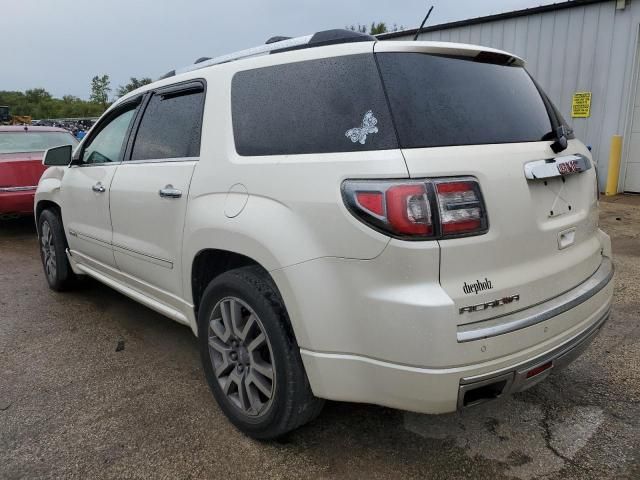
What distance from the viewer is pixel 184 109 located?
9.84ft

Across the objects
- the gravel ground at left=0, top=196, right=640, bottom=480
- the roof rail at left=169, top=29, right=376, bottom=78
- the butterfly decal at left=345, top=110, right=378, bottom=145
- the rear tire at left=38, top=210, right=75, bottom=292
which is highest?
the roof rail at left=169, top=29, right=376, bottom=78

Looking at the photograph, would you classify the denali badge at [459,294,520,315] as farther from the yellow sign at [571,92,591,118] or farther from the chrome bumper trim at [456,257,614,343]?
the yellow sign at [571,92,591,118]

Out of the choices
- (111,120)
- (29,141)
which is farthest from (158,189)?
(29,141)

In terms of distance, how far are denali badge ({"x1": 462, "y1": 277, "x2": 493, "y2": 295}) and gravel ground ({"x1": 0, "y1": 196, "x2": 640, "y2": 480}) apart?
34.5 inches

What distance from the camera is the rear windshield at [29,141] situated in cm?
774

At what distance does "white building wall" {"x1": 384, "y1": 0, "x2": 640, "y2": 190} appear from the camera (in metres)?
8.87

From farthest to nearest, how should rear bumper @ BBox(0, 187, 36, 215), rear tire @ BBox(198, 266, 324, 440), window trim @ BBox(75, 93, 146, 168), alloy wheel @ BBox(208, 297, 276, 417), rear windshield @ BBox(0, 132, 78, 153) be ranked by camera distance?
1. rear windshield @ BBox(0, 132, 78, 153)
2. rear bumper @ BBox(0, 187, 36, 215)
3. window trim @ BBox(75, 93, 146, 168)
4. alloy wheel @ BBox(208, 297, 276, 417)
5. rear tire @ BBox(198, 266, 324, 440)

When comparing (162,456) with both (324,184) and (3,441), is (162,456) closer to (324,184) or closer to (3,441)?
(3,441)

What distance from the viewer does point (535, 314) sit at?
203 centimetres

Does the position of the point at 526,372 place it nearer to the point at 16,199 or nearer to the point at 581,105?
the point at 16,199

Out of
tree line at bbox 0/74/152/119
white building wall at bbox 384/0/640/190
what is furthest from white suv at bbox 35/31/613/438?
tree line at bbox 0/74/152/119

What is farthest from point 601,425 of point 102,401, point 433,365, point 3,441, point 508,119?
point 3,441

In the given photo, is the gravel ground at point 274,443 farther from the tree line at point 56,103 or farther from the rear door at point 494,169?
the tree line at point 56,103

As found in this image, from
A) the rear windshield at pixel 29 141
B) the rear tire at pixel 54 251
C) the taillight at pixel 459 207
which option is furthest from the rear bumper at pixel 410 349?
the rear windshield at pixel 29 141
